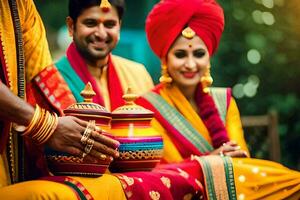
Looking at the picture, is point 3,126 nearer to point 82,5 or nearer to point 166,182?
point 166,182

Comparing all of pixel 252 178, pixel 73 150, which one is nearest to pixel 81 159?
pixel 73 150

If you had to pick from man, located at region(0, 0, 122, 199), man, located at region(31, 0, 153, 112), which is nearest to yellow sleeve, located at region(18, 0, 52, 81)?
man, located at region(0, 0, 122, 199)

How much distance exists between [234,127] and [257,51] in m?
3.47

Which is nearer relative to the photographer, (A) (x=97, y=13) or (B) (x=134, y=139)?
(B) (x=134, y=139)

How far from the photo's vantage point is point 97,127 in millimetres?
3941

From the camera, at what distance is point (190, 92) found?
18.2 ft

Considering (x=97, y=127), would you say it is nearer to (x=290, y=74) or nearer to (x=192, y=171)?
(x=192, y=171)

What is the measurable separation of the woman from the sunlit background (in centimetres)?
298

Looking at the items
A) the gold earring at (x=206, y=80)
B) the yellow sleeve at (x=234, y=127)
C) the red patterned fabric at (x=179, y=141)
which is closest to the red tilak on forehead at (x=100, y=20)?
the red patterned fabric at (x=179, y=141)

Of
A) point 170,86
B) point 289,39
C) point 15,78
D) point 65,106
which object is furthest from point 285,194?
point 289,39

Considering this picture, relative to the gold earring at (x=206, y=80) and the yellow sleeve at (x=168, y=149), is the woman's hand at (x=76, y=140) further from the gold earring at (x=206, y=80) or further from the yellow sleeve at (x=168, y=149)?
the gold earring at (x=206, y=80)

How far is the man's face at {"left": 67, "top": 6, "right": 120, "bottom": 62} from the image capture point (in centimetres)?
496

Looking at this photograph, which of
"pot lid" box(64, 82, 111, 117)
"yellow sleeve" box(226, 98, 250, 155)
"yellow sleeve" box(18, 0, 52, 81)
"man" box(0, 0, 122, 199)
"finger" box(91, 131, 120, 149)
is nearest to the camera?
"man" box(0, 0, 122, 199)

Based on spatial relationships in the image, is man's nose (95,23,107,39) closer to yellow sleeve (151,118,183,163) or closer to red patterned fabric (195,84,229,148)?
yellow sleeve (151,118,183,163)
